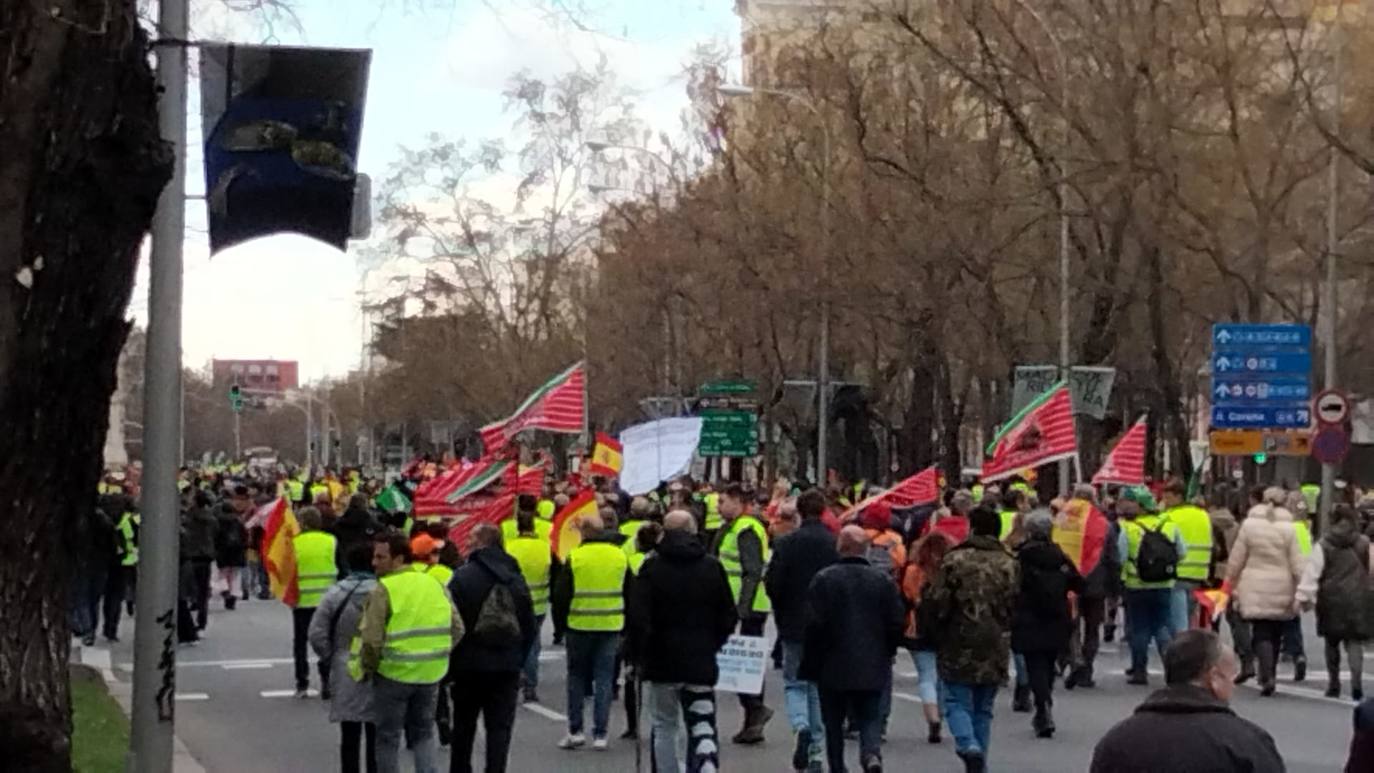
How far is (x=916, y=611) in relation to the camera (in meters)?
14.2

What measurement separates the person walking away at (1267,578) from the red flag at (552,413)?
7430 millimetres

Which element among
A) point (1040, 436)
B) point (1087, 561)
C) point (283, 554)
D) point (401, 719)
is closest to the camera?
point (401, 719)

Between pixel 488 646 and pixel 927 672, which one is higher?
pixel 488 646

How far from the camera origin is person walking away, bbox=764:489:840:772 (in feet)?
44.2

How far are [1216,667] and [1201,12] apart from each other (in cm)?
2093

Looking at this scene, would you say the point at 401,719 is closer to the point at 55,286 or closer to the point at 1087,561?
the point at 55,286

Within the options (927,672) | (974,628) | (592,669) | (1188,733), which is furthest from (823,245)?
(1188,733)

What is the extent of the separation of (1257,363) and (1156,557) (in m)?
11.4

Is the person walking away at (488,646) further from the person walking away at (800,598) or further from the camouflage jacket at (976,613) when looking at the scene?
the camouflage jacket at (976,613)

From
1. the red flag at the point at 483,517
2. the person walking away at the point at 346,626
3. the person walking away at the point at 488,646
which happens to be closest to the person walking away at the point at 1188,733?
the person walking away at the point at 346,626

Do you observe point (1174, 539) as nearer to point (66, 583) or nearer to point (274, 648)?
point (274, 648)

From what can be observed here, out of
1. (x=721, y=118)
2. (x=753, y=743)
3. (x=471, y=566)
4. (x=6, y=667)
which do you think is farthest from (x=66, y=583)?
(x=721, y=118)

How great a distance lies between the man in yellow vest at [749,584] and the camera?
15.1 meters

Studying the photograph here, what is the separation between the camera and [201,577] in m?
24.6
